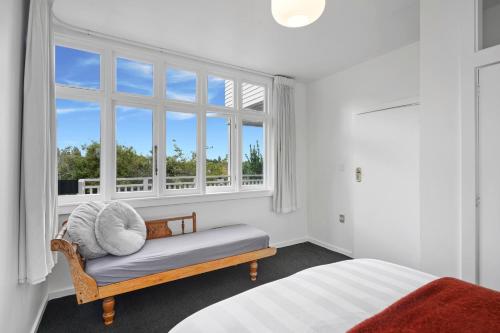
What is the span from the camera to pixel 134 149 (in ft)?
9.65

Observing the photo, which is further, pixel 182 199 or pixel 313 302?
pixel 182 199

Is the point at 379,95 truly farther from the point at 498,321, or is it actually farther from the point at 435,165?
the point at 498,321

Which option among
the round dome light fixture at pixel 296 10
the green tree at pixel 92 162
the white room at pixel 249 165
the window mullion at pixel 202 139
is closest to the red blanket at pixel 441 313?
the white room at pixel 249 165

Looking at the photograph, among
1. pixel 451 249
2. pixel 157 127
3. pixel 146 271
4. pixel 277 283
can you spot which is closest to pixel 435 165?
pixel 451 249

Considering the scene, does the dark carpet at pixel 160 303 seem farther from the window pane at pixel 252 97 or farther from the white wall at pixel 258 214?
the window pane at pixel 252 97

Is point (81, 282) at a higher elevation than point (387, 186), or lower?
lower

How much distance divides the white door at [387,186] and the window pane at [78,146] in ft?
10.7

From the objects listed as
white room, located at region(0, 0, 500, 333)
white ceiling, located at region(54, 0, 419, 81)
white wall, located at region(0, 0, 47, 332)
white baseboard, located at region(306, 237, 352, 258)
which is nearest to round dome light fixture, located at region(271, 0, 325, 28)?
white room, located at region(0, 0, 500, 333)

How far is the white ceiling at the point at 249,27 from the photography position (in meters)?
2.18

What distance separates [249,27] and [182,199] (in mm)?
2087

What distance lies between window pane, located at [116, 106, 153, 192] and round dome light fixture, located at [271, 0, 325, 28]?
2.21m

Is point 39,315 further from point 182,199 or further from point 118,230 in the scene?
point 182,199

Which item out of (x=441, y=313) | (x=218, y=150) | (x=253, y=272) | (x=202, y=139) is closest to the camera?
(x=441, y=313)

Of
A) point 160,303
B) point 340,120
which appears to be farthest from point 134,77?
point 340,120
